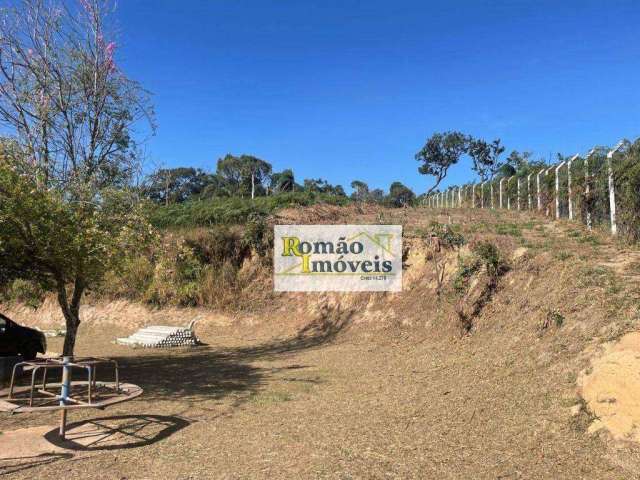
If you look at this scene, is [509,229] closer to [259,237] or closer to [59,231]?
[259,237]

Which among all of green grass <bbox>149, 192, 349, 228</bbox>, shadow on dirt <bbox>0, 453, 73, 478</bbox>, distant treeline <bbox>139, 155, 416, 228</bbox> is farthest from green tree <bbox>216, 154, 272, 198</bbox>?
shadow on dirt <bbox>0, 453, 73, 478</bbox>

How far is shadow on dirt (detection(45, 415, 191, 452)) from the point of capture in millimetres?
5438

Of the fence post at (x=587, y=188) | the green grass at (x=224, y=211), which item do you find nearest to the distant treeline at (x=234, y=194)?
the green grass at (x=224, y=211)

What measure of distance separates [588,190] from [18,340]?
542 inches

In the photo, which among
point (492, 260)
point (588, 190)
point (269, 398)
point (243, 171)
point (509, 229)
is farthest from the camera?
point (243, 171)

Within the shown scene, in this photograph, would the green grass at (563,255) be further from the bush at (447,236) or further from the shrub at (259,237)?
the shrub at (259,237)

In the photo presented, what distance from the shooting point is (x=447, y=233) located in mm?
14375

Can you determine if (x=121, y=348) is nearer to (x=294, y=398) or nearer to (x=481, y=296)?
(x=294, y=398)

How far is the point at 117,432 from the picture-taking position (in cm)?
591

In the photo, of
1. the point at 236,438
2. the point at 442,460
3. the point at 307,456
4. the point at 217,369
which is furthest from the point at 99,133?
the point at 442,460

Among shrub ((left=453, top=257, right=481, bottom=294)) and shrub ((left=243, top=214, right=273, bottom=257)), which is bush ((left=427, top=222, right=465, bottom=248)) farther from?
shrub ((left=243, top=214, right=273, bottom=257))

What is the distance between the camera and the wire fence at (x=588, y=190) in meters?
10.7

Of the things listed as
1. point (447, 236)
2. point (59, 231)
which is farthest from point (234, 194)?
point (59, 231)

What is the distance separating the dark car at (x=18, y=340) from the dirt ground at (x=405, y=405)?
188 centimetres
